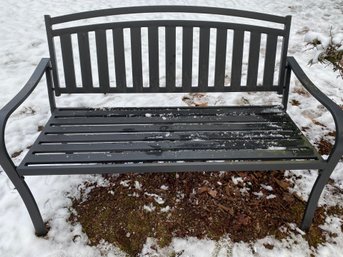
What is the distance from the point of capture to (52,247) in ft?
8.07

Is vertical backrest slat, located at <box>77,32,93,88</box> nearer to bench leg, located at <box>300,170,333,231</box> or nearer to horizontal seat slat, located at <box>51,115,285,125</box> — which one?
horizontal seat slat, located at <box>51,115,285,125</box>

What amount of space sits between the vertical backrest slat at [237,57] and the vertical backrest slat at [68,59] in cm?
129

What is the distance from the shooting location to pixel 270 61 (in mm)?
2975

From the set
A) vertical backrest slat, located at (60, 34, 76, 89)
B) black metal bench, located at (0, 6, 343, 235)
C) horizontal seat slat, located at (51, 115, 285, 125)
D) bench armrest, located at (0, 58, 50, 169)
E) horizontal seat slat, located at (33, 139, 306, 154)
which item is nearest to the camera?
bench armrest, located at (0, 58, 50, 169)

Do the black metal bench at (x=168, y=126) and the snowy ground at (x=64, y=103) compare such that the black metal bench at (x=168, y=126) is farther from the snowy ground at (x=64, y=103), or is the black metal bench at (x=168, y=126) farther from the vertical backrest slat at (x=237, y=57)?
the snowy ground at (x=64, y=103)

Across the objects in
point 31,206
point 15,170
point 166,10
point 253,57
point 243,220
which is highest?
point 166,10

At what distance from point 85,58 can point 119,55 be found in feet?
0.89

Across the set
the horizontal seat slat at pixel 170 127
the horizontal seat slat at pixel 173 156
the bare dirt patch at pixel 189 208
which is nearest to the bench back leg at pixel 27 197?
the horizontal seat slat at pixel 173 156

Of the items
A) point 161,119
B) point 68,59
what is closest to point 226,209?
point 161,119

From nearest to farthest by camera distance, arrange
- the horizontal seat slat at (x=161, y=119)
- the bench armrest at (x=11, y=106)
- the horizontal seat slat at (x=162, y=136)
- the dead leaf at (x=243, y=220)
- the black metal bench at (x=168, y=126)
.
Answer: the bench armrest at (x=11, y=106), the black metal bench at (x=168, y=126), the horizontal seat slat at (x=162, y=136), the dead leaf at (x=243, y=220), the horizontal seat slat at (x=161, y=119)

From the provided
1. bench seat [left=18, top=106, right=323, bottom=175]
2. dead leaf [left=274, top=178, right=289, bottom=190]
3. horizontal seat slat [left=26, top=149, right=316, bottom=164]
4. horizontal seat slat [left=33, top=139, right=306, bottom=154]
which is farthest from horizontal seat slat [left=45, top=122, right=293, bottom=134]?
dead leaf [left=274, top=178, right=289, bottom=190]

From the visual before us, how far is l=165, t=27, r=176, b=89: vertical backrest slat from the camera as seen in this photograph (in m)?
2.91

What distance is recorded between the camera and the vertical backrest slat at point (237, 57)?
114 inches

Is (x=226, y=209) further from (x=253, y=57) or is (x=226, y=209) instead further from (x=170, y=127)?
(x=253, y=57)
